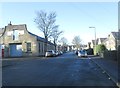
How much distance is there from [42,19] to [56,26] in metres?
4.88

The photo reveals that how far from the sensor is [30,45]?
70812mm

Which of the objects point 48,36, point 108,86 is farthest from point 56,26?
point 108,86

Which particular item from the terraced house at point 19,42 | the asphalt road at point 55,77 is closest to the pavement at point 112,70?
the asphalt road at point 55,77

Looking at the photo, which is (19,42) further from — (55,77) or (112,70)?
(55,77)

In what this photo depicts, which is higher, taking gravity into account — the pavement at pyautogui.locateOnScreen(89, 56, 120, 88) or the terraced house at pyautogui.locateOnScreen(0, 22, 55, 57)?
the terraced house at pyautogui.locateOnScreen(0, 22, 55, 57)

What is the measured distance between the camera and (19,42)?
2820 inches

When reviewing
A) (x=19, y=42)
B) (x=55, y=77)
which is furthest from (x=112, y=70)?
(x=19, y=42)

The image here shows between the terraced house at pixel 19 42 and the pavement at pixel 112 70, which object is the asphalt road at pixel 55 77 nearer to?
the pavement at pixel 112 70

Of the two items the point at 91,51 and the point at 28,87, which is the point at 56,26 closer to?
the point at 91,51

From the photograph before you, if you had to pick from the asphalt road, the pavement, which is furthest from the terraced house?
the asphalt road

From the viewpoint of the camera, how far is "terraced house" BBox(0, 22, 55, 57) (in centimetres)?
7019

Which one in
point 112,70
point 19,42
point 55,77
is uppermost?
point 19,42

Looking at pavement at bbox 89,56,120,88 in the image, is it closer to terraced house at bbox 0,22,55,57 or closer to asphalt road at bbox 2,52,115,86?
asphalt road at bbox 2,52,115,86

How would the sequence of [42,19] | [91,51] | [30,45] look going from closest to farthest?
1. [30,45]
2. [42,19]
3. [91,51]
